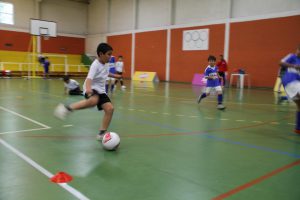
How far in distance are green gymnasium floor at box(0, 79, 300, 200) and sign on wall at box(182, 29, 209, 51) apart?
611 inches

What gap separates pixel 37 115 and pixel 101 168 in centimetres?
388

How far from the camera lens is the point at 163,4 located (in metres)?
24.1

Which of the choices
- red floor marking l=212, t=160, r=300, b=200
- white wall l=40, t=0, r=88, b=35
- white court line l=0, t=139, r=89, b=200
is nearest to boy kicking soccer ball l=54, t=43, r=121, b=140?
white court line l=0, t=139, r=89, b=200

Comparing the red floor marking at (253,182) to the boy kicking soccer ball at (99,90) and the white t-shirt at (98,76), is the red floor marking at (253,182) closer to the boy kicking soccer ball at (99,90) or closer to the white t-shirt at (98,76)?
the boy kicking soccer ball at (99,90)

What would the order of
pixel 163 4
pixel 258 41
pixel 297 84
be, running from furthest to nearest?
pixel 163 4 → pixel 258 41 → pixel 297 84

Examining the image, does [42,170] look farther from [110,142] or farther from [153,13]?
[153,13]

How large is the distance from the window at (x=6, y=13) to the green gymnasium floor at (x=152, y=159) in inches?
954

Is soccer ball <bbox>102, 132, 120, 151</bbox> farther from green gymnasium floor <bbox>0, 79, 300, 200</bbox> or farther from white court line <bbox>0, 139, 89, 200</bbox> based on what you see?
white court line <bbox>0, 139, 89, 200</bbox>

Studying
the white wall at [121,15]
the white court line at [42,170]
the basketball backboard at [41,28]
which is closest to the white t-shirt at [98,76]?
the white court line at [42,170]

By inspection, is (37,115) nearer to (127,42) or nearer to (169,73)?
(169,73)

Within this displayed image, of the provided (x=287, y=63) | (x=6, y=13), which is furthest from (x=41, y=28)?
(x=287, y=63)

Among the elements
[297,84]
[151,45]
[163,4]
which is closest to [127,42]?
[151,45]

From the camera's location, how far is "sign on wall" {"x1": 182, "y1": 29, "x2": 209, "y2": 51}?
21.2 meters

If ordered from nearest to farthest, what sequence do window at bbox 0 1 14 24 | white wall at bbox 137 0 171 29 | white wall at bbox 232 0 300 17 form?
white wall at bbox 232 0 300 17, white wall at bbox 137 0 171 29, window at bbox 0 1 14 24
